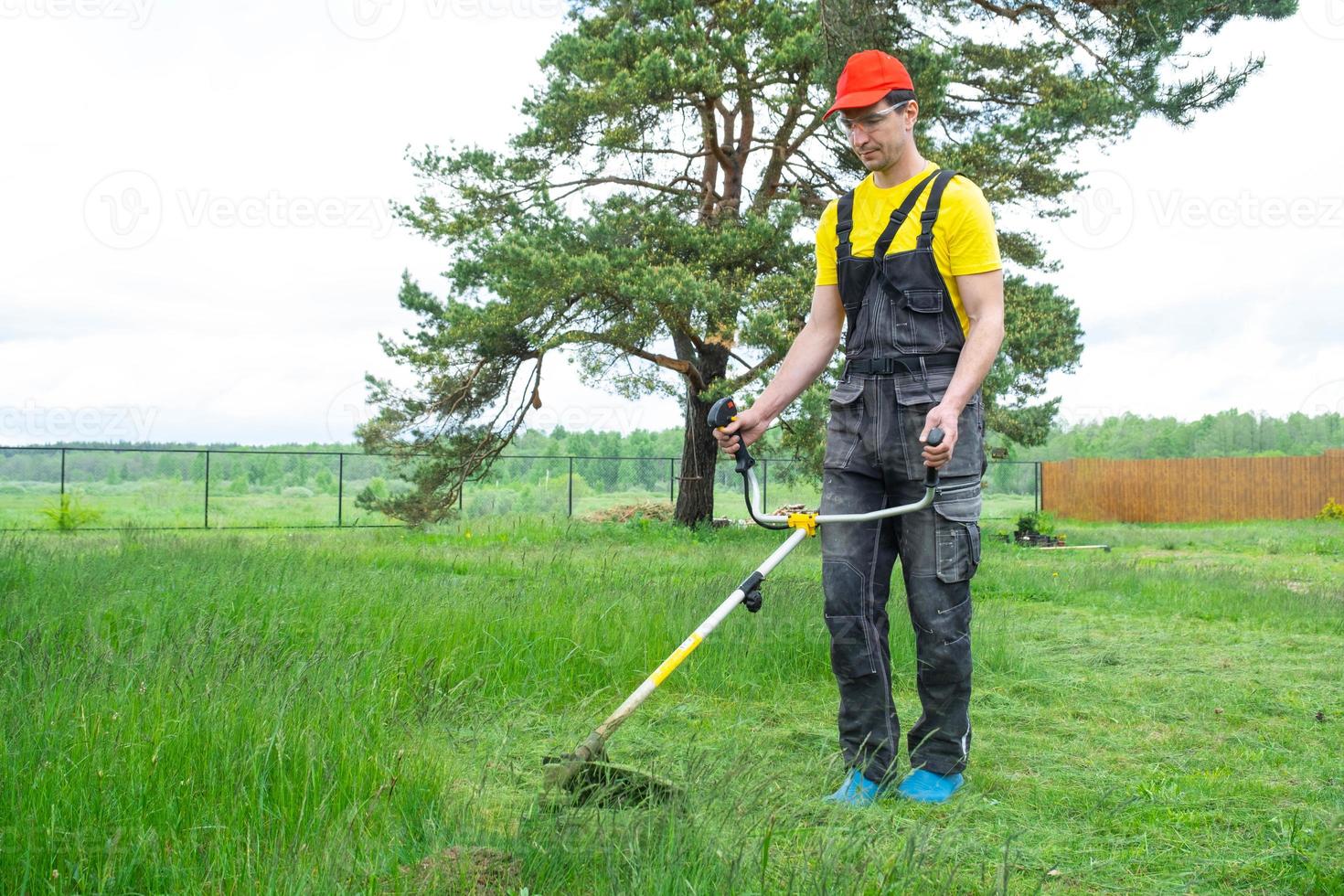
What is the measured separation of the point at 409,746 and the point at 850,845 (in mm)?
1314

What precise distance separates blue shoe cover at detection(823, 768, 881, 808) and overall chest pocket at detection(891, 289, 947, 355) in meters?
1.28

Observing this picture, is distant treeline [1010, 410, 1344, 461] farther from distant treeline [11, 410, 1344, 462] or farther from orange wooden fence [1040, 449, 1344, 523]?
orange wooden fence [1040, 449, 1344, 523]

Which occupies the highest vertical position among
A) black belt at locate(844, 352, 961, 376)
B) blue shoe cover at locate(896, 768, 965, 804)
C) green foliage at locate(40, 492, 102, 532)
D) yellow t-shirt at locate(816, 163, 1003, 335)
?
yellow t-shirt at locate(816, 163, 1003, 335)

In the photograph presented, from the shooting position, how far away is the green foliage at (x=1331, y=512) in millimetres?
26536

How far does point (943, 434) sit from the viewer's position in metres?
2.92

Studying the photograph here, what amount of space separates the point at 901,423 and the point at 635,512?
18785mm

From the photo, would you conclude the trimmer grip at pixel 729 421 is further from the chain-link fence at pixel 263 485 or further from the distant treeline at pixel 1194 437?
the distant treeline at pixel 1194 437

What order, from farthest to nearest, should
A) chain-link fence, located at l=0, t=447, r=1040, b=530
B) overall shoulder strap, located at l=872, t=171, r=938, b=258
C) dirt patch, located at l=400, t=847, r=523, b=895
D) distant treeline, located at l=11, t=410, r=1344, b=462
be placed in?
distant treeline, located at l=11, t=410, r=1344, b=462 < chain-link fence, located at l=0, t=447, r=1040, b=530 < overall shoulder strap, located at l=872, t=171, r=938, b=258 < dirt patch, located at l=400, t=847, r=523, b=895

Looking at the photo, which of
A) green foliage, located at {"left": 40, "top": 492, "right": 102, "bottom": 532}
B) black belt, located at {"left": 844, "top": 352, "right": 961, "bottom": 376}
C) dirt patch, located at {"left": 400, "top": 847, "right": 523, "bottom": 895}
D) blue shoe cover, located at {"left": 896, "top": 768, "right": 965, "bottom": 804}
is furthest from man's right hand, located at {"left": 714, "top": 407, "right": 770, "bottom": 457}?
green foliage, located at {"left": 40, "top": 492, "right": 102, "bottom": 532}

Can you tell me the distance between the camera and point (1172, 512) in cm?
2978

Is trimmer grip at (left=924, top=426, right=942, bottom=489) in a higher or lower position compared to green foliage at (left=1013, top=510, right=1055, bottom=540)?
higher

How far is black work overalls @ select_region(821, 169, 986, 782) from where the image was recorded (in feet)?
10.6

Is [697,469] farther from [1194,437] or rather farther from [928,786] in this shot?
[1194,437]

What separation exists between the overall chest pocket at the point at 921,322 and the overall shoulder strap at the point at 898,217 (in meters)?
0.16
